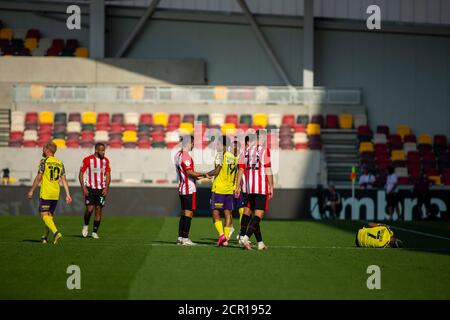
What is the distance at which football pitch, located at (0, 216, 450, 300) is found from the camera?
12.3 m

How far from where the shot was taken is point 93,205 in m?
21.5

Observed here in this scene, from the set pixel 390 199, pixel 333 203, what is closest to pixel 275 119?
pixel 333 203

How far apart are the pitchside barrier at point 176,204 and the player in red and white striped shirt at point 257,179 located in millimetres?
17916

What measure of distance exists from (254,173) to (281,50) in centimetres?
3230

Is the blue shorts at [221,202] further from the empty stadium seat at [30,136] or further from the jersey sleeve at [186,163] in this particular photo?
the empty stadium seat at [30,136]

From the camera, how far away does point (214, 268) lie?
14.8m

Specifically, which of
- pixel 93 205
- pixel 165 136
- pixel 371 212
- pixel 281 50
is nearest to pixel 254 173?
pixel 93 205

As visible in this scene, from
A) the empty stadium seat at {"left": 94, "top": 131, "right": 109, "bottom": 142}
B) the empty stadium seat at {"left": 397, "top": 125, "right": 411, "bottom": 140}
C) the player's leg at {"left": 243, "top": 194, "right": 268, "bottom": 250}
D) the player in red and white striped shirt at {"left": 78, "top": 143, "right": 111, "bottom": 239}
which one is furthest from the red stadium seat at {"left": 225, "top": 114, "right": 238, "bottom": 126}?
the player's leg at {"left": 243, "top": 194, "right": 268, "bottom": 250}

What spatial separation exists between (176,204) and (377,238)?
1790 cm

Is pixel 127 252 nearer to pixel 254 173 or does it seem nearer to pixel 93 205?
pixel 254 173

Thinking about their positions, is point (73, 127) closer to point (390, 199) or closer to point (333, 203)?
point (333, 203)

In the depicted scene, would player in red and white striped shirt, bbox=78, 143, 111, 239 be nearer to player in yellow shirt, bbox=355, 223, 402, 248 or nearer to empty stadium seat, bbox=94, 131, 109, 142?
player in yellow shirt, bbox=355, 223, 402, 248

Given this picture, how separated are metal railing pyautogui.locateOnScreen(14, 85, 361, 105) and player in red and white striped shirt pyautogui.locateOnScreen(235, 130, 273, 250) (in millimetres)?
25460
